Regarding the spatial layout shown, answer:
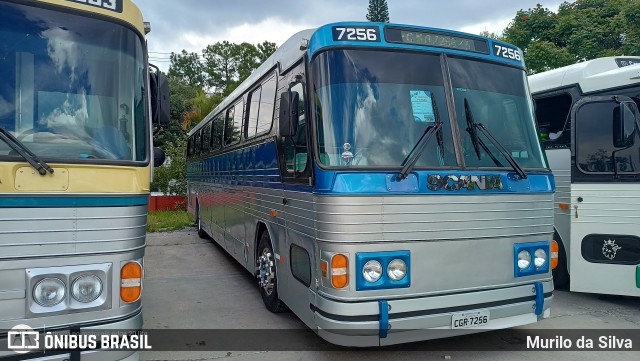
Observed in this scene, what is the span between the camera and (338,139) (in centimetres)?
428

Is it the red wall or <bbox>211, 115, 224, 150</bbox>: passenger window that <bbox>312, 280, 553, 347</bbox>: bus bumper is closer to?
<bbox>211, 115, 224, 150</bbox>: passenger window

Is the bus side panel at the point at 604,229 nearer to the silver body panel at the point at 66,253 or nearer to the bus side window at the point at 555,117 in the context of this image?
the bus side window at the point at 555,117

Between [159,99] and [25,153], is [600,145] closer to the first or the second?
[159,99]

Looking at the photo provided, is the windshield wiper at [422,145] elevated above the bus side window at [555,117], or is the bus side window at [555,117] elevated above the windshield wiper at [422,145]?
the bus side window at [555,117]

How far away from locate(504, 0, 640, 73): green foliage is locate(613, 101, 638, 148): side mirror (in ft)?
45.5

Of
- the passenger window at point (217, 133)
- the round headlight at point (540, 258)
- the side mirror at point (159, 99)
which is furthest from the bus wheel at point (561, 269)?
the passenger window at point (217, 133)

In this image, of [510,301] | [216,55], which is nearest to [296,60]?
[510,301]

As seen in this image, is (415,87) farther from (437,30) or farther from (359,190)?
(359,190)

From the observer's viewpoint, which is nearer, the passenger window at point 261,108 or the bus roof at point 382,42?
the bus roof at point 382,42

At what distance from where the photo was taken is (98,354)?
3311mm

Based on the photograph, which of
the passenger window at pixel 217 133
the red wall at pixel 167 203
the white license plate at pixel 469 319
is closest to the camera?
the white license plate at pixel 469 319

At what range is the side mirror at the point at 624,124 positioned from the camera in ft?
18.9

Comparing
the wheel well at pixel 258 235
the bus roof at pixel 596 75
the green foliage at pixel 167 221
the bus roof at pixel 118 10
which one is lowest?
the green foliage at pixel 167 221

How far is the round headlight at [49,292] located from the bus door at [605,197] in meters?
6.10
